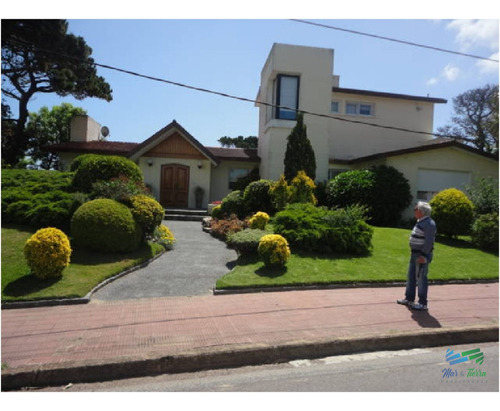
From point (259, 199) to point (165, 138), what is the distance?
7.37 m

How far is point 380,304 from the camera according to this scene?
256 inches

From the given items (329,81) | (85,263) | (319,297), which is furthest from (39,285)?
(329,81)

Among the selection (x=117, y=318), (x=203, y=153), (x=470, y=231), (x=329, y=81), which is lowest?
(x=117, y=318)

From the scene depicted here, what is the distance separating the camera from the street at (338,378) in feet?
12.2

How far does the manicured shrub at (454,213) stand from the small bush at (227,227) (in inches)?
258

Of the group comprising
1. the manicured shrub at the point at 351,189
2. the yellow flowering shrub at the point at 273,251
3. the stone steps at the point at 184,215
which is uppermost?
the manicured shrub at the point at 351,189

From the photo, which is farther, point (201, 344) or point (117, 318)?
point (117, 318)

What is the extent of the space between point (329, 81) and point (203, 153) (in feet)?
23.9

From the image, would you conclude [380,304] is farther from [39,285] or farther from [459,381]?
[39,285]

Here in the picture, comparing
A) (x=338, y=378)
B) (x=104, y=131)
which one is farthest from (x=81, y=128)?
(x=338, y=378)

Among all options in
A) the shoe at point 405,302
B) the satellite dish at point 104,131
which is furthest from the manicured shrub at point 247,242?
the satellite dish at point 104,131

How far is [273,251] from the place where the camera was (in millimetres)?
8156

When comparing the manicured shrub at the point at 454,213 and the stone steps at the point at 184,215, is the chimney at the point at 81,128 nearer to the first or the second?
the stone steps at the point at 184,215

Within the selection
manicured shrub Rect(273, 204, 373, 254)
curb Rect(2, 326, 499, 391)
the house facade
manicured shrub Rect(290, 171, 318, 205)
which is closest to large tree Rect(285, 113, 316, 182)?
the house facade
